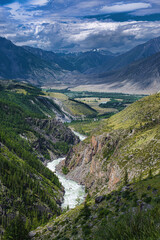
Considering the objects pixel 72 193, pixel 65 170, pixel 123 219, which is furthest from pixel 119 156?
pixel 65 170

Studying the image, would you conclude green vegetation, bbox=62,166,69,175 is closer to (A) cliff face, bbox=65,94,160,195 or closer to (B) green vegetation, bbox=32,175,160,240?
(A) cliff face, bbox=65,94,160,195

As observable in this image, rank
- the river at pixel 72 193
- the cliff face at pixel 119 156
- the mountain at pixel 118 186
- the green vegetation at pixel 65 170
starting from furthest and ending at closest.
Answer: the green vegetation at pixel 65 170 → the river at pixel 72 193 → the cliff face at pixel 119 156 → the mountain at pixel 118 186

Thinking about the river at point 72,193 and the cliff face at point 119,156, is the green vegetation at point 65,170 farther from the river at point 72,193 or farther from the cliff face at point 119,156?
the river at point 72,193

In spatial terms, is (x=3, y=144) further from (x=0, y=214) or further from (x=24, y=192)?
(x=0, y=214)

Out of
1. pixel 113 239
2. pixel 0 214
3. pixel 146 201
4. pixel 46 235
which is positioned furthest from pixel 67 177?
pixel 113 239

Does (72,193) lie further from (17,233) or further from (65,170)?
(17,233)

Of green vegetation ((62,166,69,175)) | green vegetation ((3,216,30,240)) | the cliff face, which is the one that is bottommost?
green vegetation ((62,166,69,175))

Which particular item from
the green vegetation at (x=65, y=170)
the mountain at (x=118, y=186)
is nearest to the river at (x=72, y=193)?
the mountain at (x=118, y=186)

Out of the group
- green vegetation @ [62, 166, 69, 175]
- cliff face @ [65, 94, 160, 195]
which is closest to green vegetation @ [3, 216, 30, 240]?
cliff face @ [65, 94, 160, 195]

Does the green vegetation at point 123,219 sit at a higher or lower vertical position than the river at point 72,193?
higher
